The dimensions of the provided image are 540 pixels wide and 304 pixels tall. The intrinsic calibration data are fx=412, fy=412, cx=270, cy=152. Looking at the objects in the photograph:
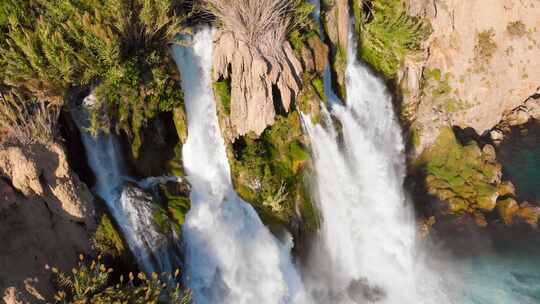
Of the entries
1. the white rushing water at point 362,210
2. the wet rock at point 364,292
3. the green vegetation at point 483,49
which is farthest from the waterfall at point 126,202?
the green vegetation at point 483,49

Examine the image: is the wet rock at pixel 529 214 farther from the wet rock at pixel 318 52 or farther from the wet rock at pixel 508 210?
the wet rock at pixel 318 52

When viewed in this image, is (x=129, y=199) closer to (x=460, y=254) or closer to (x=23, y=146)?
(x=23, y=146)

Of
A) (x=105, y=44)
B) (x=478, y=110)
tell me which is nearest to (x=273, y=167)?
(x=105, y=44)

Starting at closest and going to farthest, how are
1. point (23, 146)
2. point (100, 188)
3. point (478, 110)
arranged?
point (23, 146)
point (100, 188)
point (478, 110)

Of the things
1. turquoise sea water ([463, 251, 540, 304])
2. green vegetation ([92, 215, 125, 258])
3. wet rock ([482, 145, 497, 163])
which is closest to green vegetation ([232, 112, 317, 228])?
green vegetation ([92, 215, 125, 258])

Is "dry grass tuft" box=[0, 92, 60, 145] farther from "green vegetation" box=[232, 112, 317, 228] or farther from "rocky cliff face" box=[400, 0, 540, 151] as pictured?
"rocky cliff face" box=[400, 0, 540, 151]

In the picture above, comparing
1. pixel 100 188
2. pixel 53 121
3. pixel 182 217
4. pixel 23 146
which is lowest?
pixel 182 217
